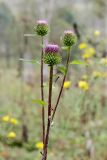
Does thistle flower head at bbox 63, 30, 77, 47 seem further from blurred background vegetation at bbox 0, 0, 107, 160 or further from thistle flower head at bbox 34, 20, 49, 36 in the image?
blurred background vegetation at bbox 0, 0, 107, 160

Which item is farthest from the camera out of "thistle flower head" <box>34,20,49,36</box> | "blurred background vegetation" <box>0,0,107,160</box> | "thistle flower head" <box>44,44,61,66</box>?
"blurred background vegetation" <box>0,0,107,160</box>

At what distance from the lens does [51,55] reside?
6.20 feet

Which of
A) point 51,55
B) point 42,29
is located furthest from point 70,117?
point 51,55

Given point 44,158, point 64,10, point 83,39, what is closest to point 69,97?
point 83,39

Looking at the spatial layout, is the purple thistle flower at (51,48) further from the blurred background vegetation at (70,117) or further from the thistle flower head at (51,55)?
the blurred background vegetation at (70,117)

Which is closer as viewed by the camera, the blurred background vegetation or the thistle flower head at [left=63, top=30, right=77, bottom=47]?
the thistle flower head at [left=63, top=30, right=77, bottom=47]

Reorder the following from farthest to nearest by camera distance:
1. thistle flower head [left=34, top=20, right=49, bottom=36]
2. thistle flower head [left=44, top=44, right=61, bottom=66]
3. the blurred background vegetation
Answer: the blurred background vegetation, thistle flower head [left=34, top=20, right=49, bottom=36], thistle flower head [left=44, top=44, right=61, bottom=66]

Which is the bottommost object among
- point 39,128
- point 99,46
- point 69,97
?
point 39,128

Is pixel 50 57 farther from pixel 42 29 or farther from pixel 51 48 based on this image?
pixel 42 29

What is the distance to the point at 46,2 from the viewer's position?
12.1 metres

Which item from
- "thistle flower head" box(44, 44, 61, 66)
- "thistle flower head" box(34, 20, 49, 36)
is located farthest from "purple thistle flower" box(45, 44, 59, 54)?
"thistle flower head" box(34, 20, 49, 36)

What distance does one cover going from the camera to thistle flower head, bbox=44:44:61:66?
189 cm

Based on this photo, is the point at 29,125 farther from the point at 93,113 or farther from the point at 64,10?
the point at 64,10

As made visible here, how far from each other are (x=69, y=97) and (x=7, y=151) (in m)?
Answer: 1.04
